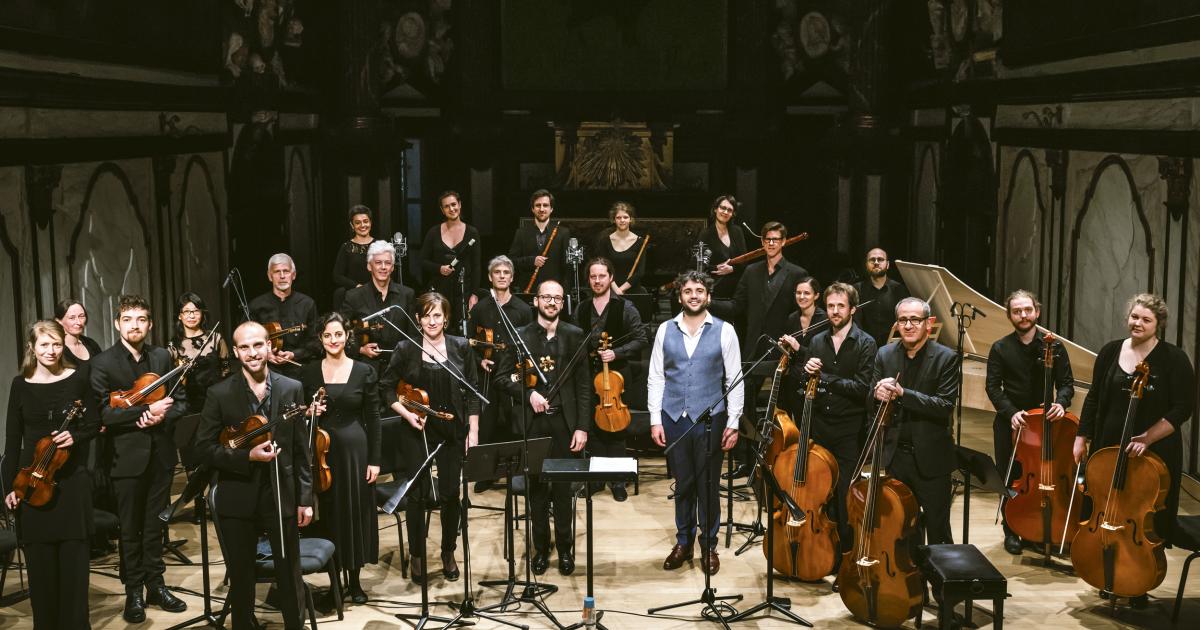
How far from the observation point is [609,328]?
7301 millimetres

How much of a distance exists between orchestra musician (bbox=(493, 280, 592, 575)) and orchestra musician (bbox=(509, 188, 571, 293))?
2.05m

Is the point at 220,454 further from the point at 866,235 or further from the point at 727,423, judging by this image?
the point at 866,235

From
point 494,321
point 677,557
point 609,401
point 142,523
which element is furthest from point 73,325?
point 677,557

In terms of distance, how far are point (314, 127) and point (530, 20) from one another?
2.71 meters

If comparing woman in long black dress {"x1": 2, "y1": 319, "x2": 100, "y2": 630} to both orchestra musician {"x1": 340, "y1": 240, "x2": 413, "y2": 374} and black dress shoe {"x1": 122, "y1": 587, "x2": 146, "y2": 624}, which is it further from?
orchestra musician {"x1": 340, "y1": 240, "x2": 413, "y2": 374}

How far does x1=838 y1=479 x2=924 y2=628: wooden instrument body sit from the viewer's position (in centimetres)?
565

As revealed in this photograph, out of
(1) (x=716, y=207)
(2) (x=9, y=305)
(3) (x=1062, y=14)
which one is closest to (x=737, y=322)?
(1) (x=716, y=207)

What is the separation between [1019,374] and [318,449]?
3821 mm

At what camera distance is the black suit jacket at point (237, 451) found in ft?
17.1

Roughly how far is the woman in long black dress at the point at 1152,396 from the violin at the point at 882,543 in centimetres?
119

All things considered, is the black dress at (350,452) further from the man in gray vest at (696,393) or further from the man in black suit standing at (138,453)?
the man in gray vest at (696,393)

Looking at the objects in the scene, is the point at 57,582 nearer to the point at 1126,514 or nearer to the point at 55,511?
the point at 55,511

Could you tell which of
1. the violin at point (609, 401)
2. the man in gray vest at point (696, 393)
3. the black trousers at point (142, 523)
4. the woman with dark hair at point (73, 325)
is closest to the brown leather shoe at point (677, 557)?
the man in gray vest at point (696, 393)

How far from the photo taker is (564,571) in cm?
676
